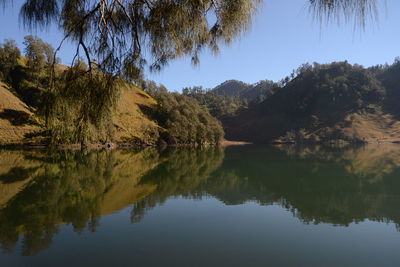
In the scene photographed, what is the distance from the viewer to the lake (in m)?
6.18

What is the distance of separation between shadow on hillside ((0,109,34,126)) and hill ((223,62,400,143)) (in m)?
51.5

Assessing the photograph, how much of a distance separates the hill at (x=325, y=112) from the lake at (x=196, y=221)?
58794mm

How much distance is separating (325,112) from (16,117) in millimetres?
68956

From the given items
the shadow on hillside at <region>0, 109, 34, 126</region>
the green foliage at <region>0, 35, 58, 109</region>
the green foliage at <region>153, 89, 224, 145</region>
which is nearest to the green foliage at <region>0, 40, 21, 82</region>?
the green foliage at <region>0, 35, 58, 109</region>

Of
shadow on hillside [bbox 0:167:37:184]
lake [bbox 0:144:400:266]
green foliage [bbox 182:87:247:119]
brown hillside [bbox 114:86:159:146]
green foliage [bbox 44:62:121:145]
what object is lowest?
lake [bbox 0:144:400:266]

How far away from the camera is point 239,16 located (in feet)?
15.1

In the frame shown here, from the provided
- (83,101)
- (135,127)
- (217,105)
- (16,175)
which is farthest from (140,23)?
(217,105)

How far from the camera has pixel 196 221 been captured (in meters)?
8.95

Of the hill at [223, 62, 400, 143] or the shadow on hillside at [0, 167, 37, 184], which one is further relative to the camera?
the hill at [223, 62, 400, 143]

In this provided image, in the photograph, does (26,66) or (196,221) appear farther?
(26,66)

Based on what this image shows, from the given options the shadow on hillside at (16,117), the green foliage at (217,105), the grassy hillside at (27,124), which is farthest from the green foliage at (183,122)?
the green foliage at (217,105)

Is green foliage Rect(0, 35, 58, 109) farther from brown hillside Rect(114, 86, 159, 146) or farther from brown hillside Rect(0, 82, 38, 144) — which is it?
brown hillside Rect(114, 86, 159, 146)

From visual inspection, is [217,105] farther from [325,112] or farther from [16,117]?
[16,117]

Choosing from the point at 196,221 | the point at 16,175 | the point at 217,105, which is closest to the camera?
the point at 196,221
